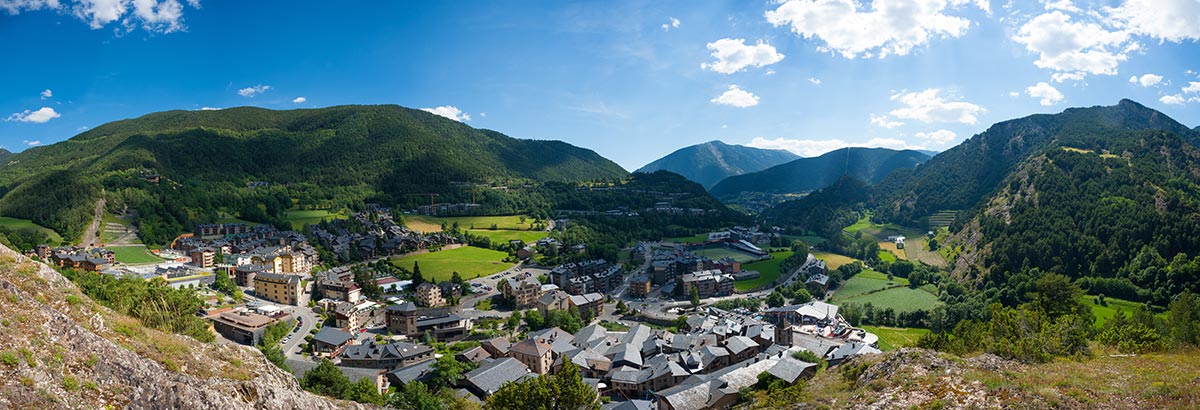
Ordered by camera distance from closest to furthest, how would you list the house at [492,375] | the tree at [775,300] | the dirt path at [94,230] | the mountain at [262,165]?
the house at [492,375], the tree at [775,300], the dirt path at [94,230], the mountain at [262,165]

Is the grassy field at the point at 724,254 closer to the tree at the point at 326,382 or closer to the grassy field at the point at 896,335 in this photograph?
the grassy field at the point at 896,335

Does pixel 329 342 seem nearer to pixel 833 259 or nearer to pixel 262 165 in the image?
pixel 833 259

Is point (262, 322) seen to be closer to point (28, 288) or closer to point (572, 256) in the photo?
point (28, 288)

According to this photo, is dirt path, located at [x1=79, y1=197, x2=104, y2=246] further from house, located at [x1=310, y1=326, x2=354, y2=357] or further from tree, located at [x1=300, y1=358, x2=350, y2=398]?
tree, located at [x1=300, y1=358, x2=350, y2=398]

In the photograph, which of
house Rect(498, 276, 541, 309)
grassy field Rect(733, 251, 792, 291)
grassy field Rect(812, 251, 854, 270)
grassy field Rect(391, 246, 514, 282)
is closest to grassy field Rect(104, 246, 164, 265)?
grassy field Rect(391, 246, 514, 282)

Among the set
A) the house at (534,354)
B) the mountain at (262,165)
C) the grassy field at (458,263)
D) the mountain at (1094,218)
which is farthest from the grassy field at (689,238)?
the house at (534,354)

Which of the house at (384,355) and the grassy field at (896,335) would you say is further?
the grassy field at (896,335)

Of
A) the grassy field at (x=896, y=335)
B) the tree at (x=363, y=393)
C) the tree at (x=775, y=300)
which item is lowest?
the grassy field at (x=896, y=335)
